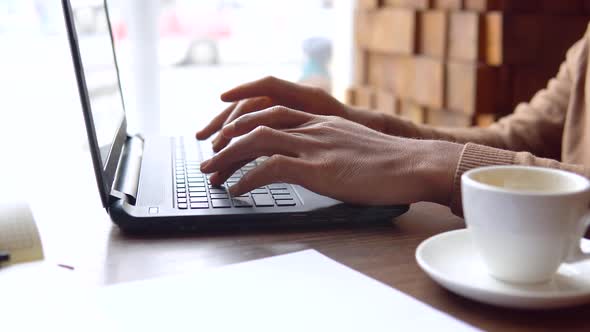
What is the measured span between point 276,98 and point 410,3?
1.03 metres

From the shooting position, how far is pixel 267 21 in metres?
2.26

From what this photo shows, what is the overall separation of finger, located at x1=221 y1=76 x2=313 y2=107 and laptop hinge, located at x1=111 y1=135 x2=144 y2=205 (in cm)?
15

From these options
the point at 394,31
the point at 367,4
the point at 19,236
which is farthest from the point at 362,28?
the point at 19,236

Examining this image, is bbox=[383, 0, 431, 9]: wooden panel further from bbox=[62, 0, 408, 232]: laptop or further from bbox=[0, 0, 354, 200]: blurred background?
bbox=[62, 0, 408, 232]: laptop

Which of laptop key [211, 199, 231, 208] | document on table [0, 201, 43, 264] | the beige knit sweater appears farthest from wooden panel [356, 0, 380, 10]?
document on table [0, 201, 43, 264]

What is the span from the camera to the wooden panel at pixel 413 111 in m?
1.89

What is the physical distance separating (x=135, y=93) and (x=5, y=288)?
1.49 m

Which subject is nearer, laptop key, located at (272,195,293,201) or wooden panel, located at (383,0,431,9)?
laptop key, located at (272,195,293,201)

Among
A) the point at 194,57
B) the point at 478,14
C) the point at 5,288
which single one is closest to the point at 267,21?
the point at 194,57

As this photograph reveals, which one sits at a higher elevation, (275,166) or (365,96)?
(275,166)

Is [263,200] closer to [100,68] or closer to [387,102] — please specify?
[100,68]

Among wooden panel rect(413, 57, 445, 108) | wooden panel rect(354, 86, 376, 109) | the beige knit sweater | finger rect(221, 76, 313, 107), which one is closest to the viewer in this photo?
finger rect(221, 76, 313, 107)

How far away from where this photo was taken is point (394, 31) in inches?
75.8

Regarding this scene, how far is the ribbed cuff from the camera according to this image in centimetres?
66
